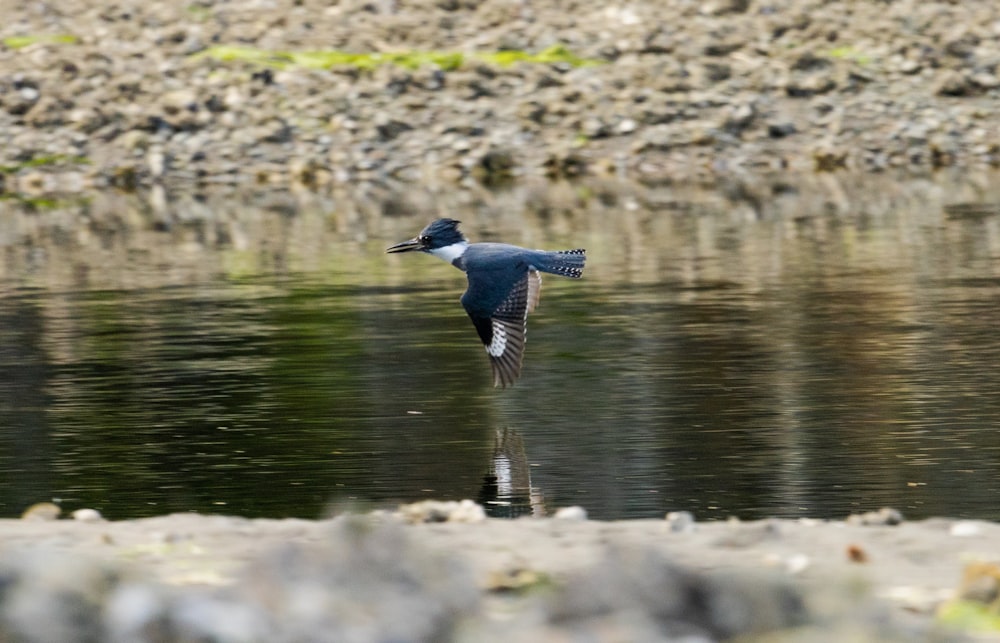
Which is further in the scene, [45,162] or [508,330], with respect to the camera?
[45,162]

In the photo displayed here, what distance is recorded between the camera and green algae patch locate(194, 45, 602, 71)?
134ft

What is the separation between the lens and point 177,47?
42.0 m

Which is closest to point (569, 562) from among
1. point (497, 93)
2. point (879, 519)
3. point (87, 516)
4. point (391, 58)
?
point (879, 519)

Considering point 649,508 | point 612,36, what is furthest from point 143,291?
point 612,36

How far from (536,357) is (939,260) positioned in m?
7.09

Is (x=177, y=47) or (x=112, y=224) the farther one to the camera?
(x=177, y=47)

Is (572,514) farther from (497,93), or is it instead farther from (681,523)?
(497,93)

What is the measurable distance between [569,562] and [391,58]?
3307cm

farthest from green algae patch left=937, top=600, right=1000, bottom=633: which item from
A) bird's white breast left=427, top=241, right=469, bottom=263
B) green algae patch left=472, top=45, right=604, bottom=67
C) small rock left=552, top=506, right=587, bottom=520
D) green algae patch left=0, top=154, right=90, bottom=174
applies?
green algae patch left=472, top=45, right=604, bottom=67

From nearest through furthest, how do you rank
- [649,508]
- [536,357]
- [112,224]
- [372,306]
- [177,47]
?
1. [649,508]
2. [536,357]
3. [372,306]
4. [112,224]
5. [177,47]

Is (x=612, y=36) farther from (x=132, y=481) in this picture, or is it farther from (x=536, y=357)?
(x=132, y=481)

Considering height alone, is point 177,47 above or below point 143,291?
above

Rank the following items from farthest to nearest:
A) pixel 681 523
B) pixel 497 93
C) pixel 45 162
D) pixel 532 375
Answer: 1. pixel 497 93
2. pixel 45 162
3. pixel 532 375
4. pixel 681 523

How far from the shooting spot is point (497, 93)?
130ft
